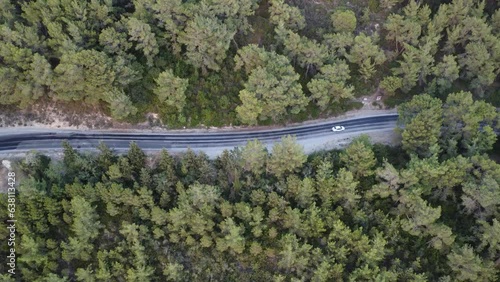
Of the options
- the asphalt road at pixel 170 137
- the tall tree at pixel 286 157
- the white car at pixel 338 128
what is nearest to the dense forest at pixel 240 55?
the asphalt road at pixel 170 137

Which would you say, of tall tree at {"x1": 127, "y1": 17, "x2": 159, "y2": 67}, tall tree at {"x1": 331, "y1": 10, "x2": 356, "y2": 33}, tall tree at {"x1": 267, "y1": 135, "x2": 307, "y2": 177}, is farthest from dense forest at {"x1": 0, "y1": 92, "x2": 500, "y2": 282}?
tall tree at {"x1": 331, "y1": 10, "x2": 356, "y2": 33}

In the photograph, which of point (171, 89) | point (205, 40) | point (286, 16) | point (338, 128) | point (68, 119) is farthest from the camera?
point (338, 128)

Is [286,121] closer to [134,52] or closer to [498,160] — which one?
[134,52]

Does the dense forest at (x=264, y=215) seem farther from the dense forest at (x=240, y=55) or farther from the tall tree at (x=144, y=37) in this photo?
the tall tree at (x=144, y=37)

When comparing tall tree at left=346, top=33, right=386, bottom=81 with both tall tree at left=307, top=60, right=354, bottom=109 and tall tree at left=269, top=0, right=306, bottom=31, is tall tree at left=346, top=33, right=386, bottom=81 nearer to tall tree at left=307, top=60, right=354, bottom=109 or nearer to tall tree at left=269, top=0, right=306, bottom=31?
tall tree at left=307, top=60, right=354, bottom=109

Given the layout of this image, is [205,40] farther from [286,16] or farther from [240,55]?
[286,16]

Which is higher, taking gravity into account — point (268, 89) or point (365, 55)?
point (365, 55)

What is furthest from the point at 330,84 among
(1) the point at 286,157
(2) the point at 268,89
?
(1) the point at 286,157

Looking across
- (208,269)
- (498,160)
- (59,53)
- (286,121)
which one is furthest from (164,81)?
(498,160)
